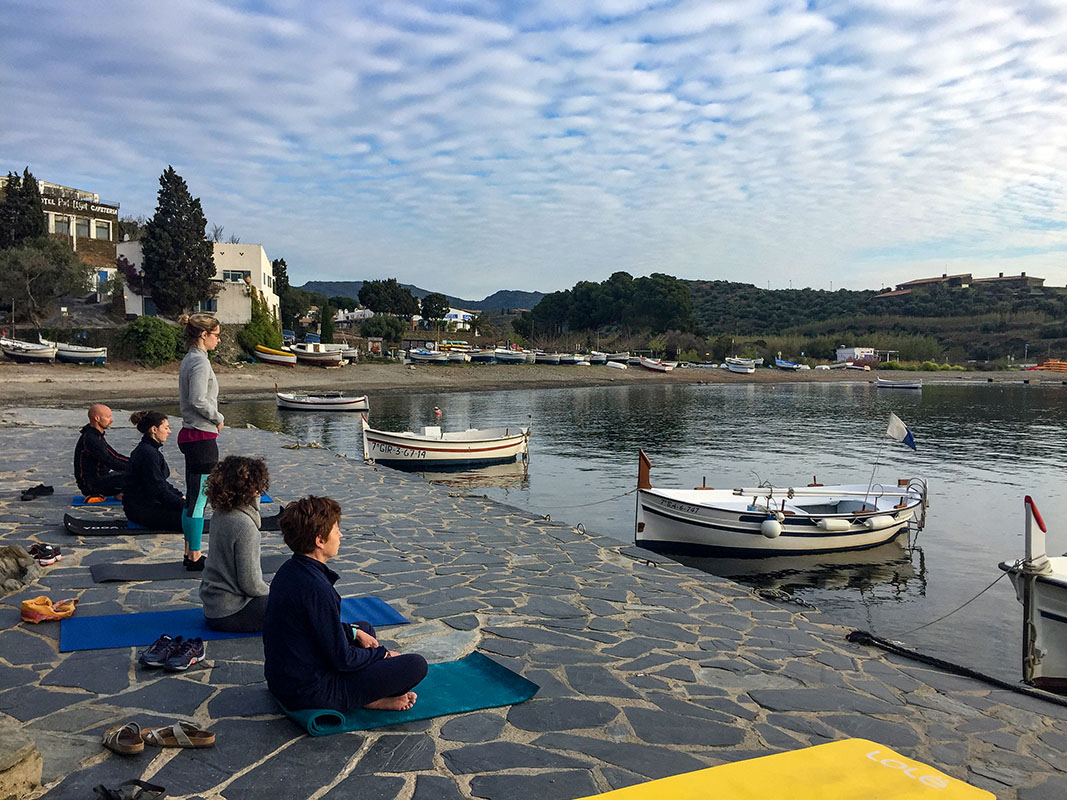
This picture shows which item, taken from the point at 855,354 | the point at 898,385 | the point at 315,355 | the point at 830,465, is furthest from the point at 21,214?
the point at 855,354

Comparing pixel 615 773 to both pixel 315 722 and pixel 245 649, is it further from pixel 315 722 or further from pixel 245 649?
pixel 245 649

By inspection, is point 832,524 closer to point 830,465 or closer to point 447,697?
point 447,697

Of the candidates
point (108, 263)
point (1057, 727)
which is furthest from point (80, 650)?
point (108, 263)

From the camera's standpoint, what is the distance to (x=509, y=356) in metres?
83.9

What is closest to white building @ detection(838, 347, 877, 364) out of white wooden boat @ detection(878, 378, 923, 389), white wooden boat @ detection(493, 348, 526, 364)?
white wooden boat @ detection(878, 378, 923, 389)

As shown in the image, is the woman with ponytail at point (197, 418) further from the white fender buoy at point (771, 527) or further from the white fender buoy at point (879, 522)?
the white fender buoy at point (879, 522)

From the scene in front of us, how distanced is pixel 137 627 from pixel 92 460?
5530 millimetres

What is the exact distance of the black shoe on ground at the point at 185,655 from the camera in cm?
526

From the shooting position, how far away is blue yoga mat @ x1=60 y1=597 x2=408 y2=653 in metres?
5.78

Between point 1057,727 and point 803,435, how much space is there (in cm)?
3449

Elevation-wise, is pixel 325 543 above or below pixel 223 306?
below

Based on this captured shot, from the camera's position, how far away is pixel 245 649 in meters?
5.74

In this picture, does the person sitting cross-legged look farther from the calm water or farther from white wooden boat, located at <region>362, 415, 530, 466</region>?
white wooden boat, located at <region>362, 415, 530, 466</region>

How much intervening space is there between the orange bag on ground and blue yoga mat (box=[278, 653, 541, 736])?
2766 millimetres
